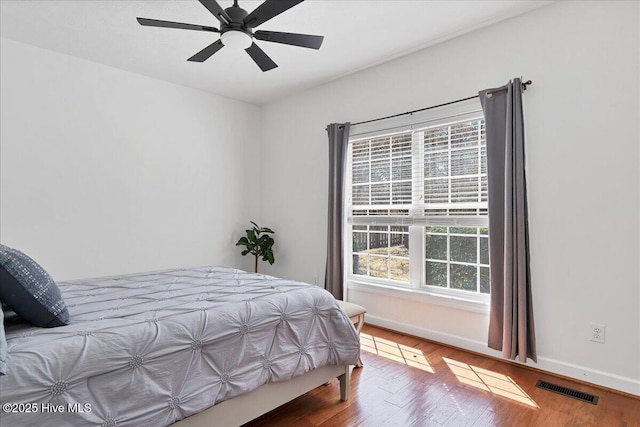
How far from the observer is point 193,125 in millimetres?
4574

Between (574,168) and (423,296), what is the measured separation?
1.64 m

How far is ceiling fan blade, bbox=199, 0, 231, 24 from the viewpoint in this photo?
195 centimetres

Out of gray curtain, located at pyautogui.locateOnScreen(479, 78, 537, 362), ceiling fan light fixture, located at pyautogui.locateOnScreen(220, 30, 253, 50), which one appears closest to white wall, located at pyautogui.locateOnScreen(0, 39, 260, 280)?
ceiling fan light fixture, located at pyautogui.locateOnScreen(220, 30, 253, 50)

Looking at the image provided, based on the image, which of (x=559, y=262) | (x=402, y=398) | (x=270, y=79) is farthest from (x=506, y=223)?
(x=270, y=79)

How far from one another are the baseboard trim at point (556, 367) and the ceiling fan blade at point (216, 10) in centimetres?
304

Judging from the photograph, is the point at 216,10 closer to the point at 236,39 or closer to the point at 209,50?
the point at 236,39

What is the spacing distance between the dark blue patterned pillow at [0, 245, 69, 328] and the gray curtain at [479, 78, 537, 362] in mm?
2824

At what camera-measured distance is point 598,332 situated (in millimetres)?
2494

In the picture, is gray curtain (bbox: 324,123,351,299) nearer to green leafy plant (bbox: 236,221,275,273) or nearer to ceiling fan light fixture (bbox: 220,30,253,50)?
green leafy plant (bbox: 236,221,275,273)

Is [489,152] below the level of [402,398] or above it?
above

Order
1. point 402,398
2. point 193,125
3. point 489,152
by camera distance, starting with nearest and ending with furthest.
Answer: point 402,398 → point 489,152 → point 193,125

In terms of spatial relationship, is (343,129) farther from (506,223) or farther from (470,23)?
(506,223)

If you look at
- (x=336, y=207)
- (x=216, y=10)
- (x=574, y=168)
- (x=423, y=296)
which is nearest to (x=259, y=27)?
(x=216, y=10)

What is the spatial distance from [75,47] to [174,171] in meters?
1.55
